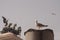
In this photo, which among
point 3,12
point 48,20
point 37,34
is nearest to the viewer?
point 37,34

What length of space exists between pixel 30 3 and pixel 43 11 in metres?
0.21

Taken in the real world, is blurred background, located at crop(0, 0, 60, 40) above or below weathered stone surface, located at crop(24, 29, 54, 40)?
above

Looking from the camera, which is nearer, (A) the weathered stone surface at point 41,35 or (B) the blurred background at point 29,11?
(A) the weathered stone surface at point 41,35

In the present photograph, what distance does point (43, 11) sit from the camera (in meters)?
1.99

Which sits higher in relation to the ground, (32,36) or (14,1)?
(14,1)

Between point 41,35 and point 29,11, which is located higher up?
point 29,11

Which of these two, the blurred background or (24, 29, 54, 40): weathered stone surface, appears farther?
the blurred background

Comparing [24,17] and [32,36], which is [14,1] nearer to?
[24,17]

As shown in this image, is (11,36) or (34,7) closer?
(11,36)

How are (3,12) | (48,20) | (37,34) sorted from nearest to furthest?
(37,34) → (48,20) → (3,12)

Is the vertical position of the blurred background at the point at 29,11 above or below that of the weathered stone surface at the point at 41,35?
above

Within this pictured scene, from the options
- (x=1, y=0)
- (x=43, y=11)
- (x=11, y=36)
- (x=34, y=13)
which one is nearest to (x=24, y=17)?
(x=34, y=13)

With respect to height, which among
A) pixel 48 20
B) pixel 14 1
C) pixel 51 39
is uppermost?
pixel 14 1

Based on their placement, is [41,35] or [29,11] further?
[29,11]
